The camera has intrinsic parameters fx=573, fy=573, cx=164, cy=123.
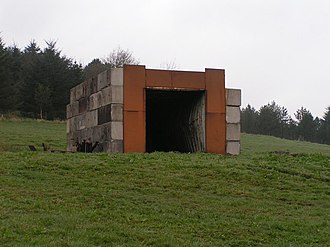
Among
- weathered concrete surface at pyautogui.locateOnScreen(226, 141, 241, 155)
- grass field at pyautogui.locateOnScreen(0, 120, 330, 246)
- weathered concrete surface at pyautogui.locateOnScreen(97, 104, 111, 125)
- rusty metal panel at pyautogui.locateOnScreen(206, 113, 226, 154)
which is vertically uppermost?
weathered concrete surface at pyautogui.locateOnScreen(97, 104, 111, 125)

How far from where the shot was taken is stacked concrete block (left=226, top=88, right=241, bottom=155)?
2331 centimetres

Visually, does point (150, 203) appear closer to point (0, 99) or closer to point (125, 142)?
point (125, 142)

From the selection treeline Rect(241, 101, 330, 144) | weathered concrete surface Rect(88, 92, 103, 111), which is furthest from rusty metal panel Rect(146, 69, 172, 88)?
treeline Rect(241, 101, 330, 144)

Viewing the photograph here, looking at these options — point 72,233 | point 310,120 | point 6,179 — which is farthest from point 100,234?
point 310,120

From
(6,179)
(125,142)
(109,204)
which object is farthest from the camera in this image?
(125,142)

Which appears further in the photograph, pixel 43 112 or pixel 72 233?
pixel 43 112

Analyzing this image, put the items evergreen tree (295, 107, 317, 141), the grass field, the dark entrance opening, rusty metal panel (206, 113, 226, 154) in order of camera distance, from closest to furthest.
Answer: the grass field < rusty metal panel (206, 113, 226, 154) < the dark entrance opening < evergreen tree (295, 107, 317, 141)

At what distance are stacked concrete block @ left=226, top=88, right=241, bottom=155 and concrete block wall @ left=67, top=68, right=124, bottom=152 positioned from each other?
4.54 metres

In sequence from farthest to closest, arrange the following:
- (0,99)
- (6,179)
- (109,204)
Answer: (0,99) < (6,179) < (109,204)

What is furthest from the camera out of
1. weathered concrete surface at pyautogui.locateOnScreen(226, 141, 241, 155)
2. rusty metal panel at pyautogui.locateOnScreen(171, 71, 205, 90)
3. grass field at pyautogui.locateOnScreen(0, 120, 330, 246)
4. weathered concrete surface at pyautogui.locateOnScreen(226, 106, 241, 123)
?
weathered concrete surface at pyautogui.locateOnScreen(226, 106, 241, 123)

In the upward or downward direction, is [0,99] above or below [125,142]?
above

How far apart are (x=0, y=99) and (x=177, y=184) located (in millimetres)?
41361

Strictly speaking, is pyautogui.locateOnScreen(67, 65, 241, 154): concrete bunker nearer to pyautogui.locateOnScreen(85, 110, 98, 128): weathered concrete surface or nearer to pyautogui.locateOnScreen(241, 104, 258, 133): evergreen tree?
pyautogui.locateOnScreen(85, 110, 98, 128): weathered concrete surface

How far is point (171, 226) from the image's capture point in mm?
9406
